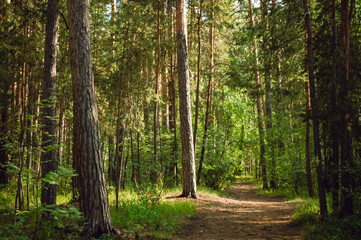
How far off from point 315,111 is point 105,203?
5.36m

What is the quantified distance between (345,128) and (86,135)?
19.5ft

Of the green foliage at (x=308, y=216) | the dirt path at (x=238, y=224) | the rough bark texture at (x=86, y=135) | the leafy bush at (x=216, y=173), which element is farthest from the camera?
the leafy bush at (x=216, y=173)

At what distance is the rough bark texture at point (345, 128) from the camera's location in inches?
222

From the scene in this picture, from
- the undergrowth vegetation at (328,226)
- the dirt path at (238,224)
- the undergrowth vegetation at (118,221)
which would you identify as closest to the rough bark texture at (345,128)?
the undergrowth vegetation at (328,226)

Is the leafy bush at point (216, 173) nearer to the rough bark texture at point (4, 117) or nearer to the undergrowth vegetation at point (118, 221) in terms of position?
the undergrowth vegetation at point (118, 221)

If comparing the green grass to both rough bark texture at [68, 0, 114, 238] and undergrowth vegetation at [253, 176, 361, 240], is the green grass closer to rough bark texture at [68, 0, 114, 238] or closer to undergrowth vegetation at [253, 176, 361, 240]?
rough bark texture at [68, 0, 114, 238]

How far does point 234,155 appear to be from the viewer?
16312mm

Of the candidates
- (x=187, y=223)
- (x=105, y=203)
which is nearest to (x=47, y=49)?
(x=105, y=203)

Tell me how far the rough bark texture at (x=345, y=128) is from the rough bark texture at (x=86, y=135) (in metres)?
5.39

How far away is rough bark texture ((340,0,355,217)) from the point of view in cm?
564

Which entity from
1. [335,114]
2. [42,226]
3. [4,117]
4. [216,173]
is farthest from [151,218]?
[216,173]

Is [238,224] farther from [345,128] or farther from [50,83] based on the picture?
[50,83]

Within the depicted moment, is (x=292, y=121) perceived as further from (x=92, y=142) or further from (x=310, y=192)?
(x=92, y=142)

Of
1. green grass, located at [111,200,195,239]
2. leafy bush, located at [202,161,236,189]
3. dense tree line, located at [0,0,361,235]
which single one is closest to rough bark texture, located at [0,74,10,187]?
dense tree line, located at [0,0,361,235]
